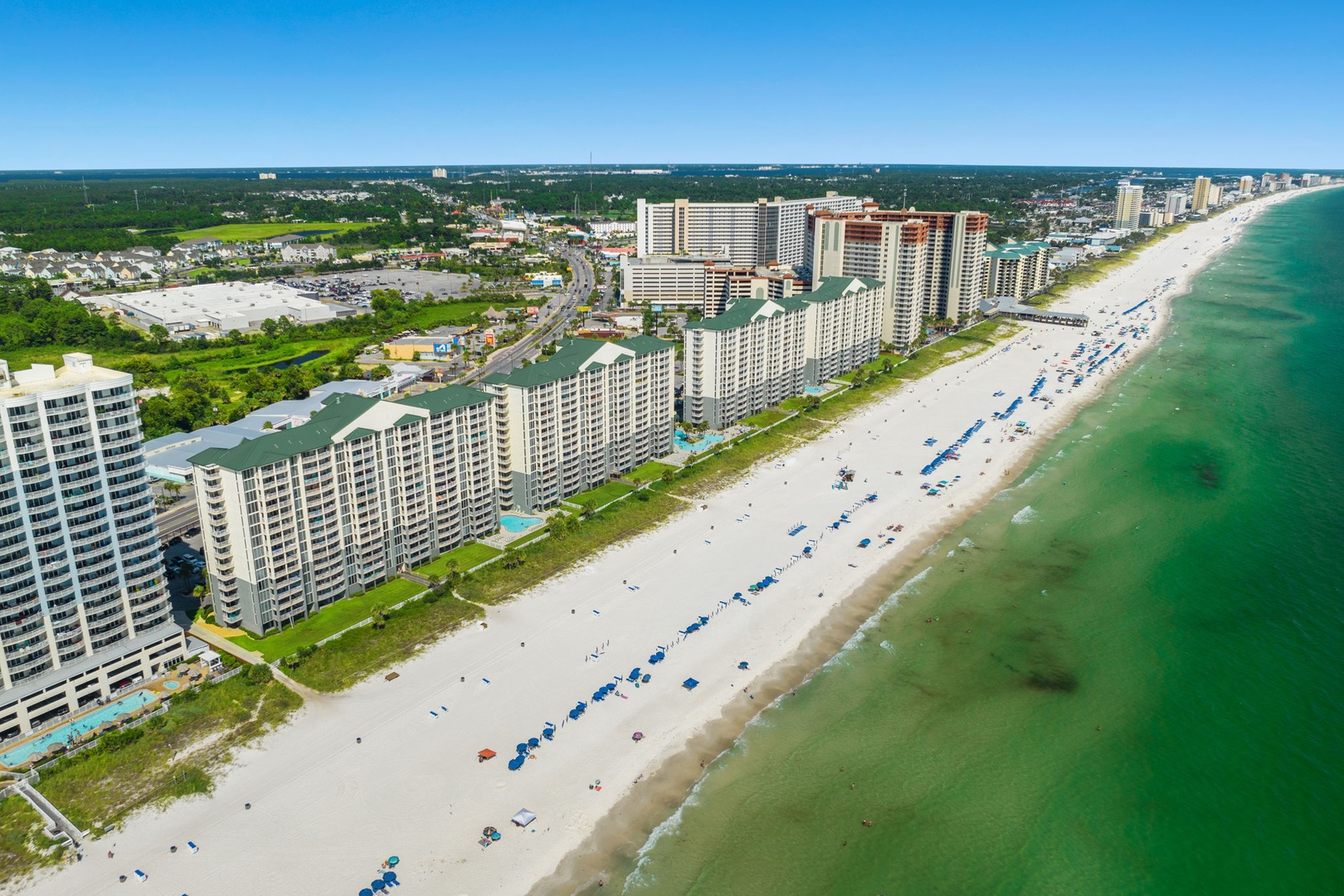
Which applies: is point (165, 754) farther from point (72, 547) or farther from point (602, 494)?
point (602, 494)

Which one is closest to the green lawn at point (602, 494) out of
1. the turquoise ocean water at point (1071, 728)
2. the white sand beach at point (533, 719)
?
the white sand beach at point (533, 719)

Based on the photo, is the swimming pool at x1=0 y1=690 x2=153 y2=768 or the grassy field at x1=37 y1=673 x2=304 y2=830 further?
the swimming pool at x1=0 y1=690 x2=153 y2=768

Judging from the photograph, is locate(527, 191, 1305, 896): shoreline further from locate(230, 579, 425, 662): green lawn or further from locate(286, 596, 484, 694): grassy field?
locate(230, 579, 425, 662): green lawn

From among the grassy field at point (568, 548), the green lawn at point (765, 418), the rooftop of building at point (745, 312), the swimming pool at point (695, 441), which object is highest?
the rooftop of building at point (745, 312)

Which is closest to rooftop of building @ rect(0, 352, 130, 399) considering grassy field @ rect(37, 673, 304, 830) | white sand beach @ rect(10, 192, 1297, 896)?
grassy field @ rect(37, 673, 304, 830)

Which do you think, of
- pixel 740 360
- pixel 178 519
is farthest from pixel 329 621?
pixel 740 360

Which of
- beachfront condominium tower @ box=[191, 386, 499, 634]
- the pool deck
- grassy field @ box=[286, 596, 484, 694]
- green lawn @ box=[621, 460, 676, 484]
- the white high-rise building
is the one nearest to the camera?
the pool deck

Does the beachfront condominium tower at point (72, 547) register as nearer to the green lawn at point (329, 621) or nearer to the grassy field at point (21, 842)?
the green lawn at point (329, 621)
